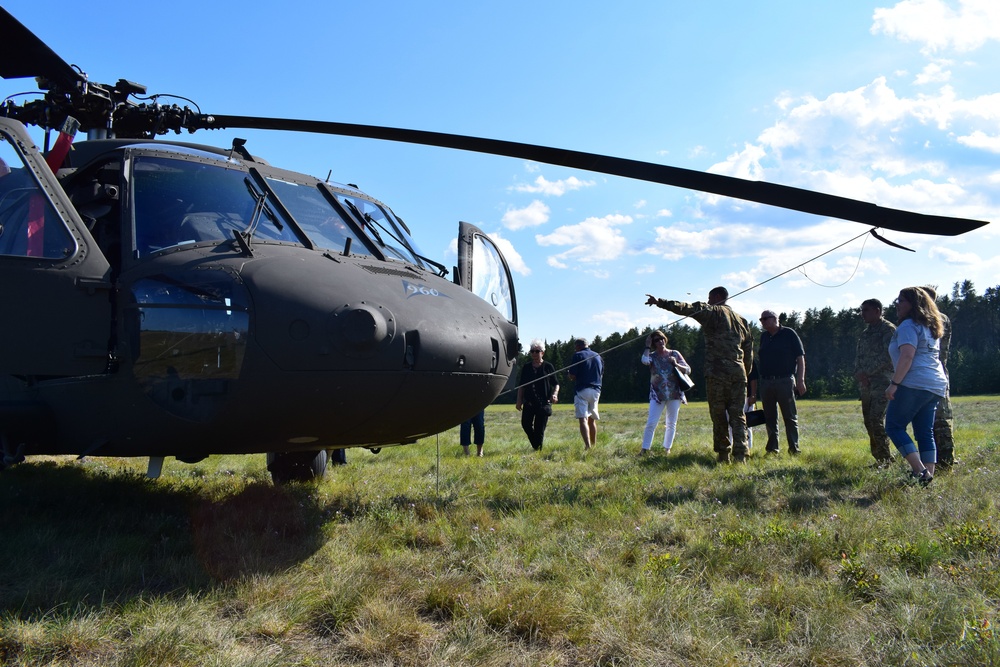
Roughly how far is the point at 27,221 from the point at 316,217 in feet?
5.37

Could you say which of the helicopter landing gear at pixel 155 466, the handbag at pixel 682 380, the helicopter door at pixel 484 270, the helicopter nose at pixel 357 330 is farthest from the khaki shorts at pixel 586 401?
the helicopter nose at pixel 357 330

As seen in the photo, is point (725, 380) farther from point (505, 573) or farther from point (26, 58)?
point (26, 58)

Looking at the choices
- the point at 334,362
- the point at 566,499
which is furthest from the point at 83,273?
the point at 566,499

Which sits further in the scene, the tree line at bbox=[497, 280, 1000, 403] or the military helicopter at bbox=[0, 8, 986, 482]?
the tree line at bbox=[497, 280, 1000, 403]

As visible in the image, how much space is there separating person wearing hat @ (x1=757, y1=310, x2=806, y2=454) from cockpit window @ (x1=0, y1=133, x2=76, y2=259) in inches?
288

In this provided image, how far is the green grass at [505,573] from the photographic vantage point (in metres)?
2.73

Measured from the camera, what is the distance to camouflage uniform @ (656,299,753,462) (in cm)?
755

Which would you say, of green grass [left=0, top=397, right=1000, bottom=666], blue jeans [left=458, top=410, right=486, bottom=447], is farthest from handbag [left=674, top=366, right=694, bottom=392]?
green grass [left=0, top=397, right=1000, bottom=666]

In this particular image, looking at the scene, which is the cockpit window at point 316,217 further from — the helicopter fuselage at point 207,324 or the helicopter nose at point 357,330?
the helicopter nose at point 357,330

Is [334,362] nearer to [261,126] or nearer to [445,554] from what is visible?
[445,554]

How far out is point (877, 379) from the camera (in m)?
7.07

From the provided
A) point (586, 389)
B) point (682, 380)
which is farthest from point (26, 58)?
point (682, 380)

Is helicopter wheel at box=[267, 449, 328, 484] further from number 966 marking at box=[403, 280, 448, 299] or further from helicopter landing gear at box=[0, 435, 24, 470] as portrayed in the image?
number 966 marking at box=[403, 280, 448, 299]

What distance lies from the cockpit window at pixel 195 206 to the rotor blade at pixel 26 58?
3.86 feet
